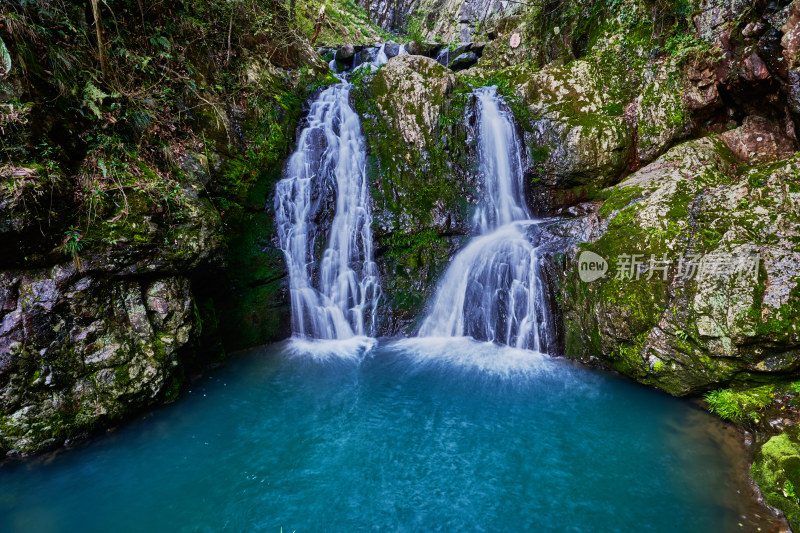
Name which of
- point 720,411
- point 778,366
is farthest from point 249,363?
point 778,366

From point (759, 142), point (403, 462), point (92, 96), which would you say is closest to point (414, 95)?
point (92, 96)

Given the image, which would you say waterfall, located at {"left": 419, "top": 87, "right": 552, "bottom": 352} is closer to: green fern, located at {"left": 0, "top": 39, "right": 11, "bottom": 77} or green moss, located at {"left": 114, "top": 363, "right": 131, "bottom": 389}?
green moss, located at {"left": 114, "top": 363, "right": 131, "bottom": 389}

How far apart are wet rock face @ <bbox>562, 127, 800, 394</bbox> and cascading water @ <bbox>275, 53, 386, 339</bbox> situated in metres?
4.28

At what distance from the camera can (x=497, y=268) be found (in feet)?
24.2

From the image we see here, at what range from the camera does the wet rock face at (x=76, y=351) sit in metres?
4.34

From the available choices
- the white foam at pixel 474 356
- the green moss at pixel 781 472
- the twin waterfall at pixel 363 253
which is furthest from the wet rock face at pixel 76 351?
the green moss at pixel 781 472

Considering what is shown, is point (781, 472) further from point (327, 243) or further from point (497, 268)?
point (327, 243)

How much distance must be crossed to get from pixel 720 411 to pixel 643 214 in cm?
315

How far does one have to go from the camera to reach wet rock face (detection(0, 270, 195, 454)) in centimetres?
434

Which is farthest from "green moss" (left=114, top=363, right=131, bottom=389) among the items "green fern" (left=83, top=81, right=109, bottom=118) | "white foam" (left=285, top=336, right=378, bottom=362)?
"green fern" (left=83, top=81, right=109, bottom=118)

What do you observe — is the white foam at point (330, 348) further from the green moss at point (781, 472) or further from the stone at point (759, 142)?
the stone at point (759, 142)

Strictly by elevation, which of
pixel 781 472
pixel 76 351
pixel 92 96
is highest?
pixel 92 96

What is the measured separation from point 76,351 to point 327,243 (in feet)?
15.1

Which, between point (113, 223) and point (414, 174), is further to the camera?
point (414, 174)
